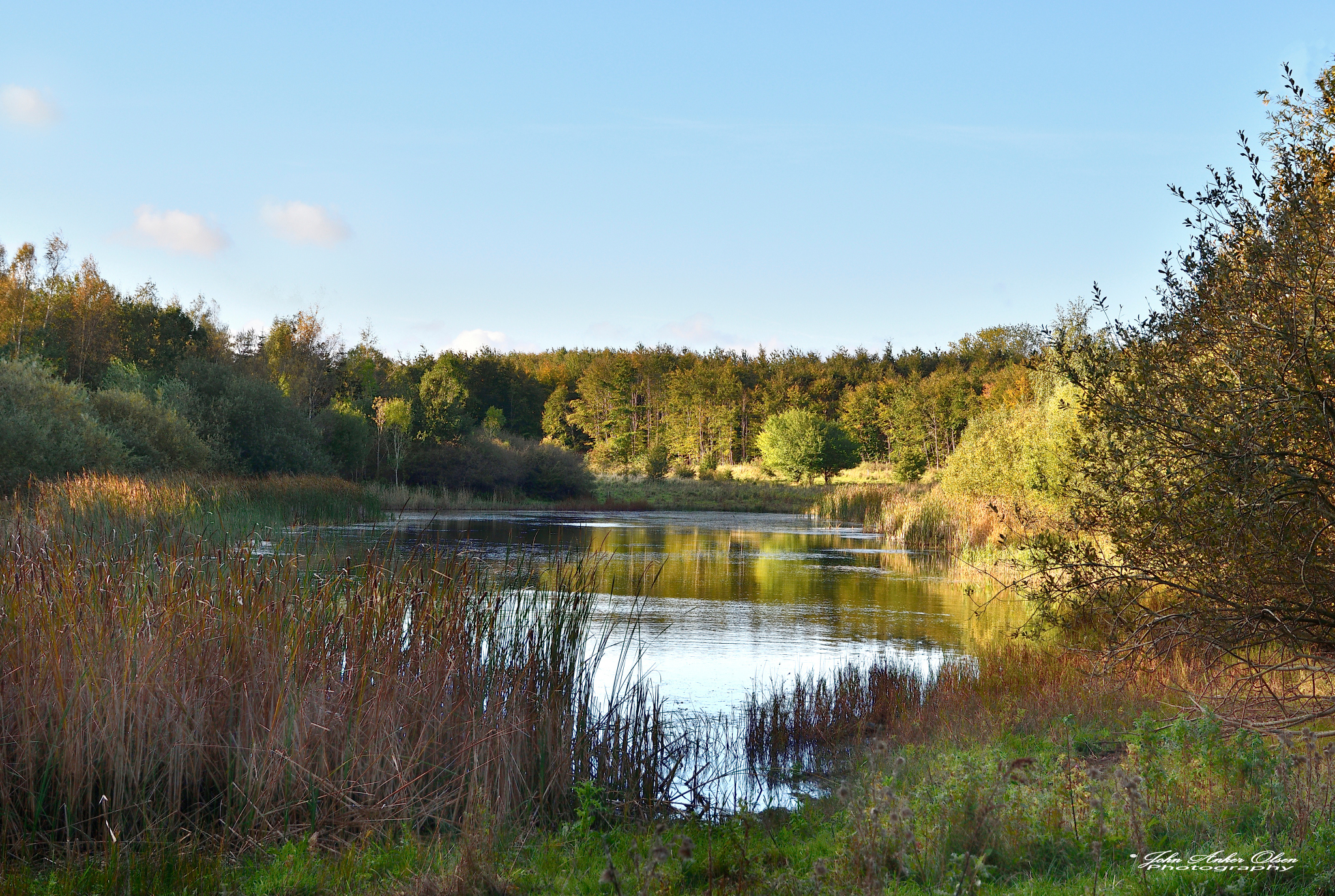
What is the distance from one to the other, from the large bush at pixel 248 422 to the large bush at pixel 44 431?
6745 millimetres

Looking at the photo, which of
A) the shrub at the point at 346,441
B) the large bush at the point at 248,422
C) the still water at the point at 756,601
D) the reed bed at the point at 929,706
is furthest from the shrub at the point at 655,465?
the reed bed at the point at 929,706

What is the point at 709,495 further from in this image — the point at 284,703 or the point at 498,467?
the point at 284,703

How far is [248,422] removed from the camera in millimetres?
31953

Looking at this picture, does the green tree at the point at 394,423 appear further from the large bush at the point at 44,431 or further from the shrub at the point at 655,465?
the shrub at the point at 655,465

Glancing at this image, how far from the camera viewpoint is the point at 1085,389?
23.3ft

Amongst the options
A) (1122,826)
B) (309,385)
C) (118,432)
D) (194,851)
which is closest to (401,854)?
(194,851)

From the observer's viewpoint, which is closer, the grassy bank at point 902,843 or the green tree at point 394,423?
the grassy bank at point 902,843

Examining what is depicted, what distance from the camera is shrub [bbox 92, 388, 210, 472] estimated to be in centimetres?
2462

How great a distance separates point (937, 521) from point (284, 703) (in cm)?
2303

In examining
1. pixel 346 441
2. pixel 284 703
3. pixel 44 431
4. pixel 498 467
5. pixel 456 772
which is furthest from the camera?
pixel 498 467

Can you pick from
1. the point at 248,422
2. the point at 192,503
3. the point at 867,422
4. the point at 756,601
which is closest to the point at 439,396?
the point at 248,422

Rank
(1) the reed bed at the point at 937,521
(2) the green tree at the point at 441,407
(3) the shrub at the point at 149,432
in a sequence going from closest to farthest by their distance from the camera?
(1) the reed bed at the point at 937,521 → (3) the shrub at the point at 149,432 → (2) the green tree at the point at 441,407

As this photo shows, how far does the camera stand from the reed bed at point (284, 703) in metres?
4.57

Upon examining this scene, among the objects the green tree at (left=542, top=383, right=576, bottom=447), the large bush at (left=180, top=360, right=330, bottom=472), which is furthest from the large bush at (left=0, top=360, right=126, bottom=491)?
the green tree at (left=542, top=383, right=576, bottom=447)
